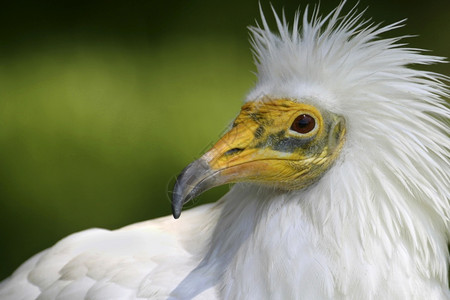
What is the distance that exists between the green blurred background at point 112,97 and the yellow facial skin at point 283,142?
77.8 inches

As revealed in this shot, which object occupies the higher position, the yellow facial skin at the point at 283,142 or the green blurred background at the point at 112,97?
the yellow facial skin at the point at 283,142

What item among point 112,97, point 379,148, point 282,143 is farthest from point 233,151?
point 112,97

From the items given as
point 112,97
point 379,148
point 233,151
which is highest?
point 233,151

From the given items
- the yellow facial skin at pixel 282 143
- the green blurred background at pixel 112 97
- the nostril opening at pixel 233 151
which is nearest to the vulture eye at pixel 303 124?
the yellow facial skin at pixel 282 143

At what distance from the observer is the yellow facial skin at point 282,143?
6.07 ft

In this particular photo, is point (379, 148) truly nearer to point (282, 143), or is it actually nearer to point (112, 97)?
point (282, 143)

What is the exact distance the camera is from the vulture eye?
6.11 feet

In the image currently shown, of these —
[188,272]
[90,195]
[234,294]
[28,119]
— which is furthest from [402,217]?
[28,119]

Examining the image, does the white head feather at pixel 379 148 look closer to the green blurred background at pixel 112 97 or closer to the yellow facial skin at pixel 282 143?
the yellow facial skin at pixel 282 143

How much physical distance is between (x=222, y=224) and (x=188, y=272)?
17cm

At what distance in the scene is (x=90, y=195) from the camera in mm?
4031

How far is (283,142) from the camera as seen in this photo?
1876 mm

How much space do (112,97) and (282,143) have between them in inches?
107

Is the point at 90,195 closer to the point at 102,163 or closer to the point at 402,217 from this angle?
the point at 102,163
